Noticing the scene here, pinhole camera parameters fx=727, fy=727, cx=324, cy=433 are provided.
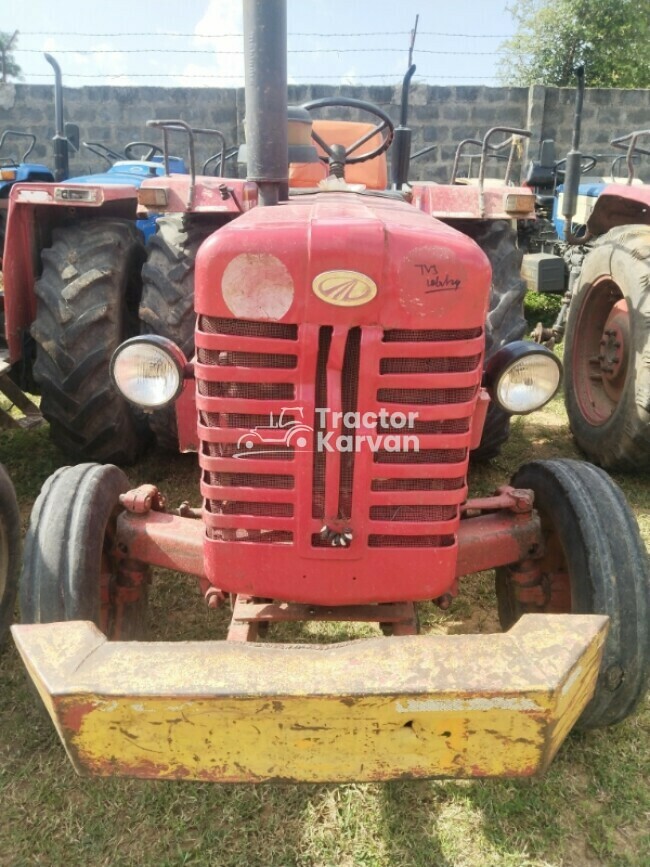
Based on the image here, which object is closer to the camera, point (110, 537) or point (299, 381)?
point (299, 381)

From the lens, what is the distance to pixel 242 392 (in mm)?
1746

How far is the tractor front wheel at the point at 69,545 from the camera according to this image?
1.96 m

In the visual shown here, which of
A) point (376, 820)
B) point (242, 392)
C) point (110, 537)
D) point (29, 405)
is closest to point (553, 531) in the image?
point (376, 820)

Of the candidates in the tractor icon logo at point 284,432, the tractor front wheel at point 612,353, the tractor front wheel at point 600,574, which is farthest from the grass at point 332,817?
the tractor front wheel at point 612,353

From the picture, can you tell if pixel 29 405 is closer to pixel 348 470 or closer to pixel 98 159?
pixel 348 470

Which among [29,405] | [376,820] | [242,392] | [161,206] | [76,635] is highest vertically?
[161,206]

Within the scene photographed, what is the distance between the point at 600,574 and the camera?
198 cm

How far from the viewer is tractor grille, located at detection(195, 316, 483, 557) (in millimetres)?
1690

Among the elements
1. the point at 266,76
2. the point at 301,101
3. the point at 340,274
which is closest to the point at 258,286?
the point at 340,274

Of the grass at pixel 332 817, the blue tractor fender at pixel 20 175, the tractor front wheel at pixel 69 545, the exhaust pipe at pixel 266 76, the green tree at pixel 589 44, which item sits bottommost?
the grass at pixel 332 817

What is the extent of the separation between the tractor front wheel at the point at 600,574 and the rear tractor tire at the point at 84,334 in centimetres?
207

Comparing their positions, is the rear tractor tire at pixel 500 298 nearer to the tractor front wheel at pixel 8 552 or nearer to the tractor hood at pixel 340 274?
the tractor hood at pixel 340 274

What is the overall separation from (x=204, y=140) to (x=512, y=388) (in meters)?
9.67

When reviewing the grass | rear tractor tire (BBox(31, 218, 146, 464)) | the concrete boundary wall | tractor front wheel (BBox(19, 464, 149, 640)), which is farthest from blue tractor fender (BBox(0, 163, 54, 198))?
the grass
